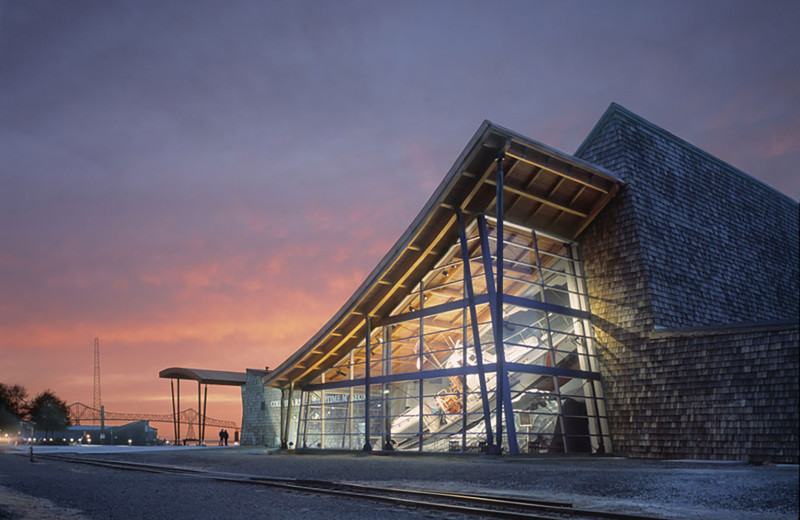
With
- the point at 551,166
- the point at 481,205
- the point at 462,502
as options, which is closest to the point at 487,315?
the point at 481,205

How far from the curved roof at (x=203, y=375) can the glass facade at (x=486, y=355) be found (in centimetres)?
2009

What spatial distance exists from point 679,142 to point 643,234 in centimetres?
608

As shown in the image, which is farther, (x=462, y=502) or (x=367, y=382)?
(x=367, y=382)

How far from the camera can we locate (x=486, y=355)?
2334 cm

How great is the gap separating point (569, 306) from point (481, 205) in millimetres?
5575

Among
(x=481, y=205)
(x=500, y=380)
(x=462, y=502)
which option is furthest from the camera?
(x=481, y=205)

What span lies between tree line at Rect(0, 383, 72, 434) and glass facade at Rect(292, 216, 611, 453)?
97365mm

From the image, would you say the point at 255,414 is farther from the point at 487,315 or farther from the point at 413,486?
the point at 413,486

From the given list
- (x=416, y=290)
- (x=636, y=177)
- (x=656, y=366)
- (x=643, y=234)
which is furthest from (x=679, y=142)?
(x=416, y=290)

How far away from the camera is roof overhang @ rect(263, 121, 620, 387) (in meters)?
20.7

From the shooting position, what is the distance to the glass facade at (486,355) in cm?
2205

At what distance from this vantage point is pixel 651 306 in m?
21.7

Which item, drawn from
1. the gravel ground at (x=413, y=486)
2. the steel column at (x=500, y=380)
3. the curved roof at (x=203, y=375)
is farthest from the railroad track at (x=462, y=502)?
the curved roof at (x=203, y=375)

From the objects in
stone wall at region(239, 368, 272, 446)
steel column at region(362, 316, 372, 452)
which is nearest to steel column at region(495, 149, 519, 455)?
steel column at region(362, 316, 372, 452)
